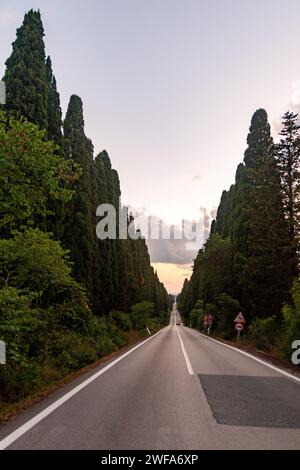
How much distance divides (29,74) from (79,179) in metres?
9.15

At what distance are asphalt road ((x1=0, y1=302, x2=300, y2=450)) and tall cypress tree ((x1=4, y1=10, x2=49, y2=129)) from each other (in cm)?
1230

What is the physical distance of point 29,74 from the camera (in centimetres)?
1931

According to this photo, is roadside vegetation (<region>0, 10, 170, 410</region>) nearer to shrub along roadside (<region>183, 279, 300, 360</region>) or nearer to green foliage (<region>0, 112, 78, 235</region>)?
green foliage (<region>0, 112, 78, 235</region>)

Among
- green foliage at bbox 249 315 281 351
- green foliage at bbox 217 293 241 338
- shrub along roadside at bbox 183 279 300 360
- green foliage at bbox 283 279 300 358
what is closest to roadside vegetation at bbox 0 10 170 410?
green foliage at bbox 283 279 300 358

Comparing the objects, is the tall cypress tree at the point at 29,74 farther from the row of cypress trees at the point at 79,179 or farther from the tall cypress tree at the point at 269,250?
the tall cypress tree at the point at 269,250

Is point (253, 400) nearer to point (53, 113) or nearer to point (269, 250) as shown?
point (269, 250)

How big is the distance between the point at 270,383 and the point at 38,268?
7209 millimetres

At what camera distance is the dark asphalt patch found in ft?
22.6

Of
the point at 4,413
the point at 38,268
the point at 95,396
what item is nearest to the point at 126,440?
the point at 4,413

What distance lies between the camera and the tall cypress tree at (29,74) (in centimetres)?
1855

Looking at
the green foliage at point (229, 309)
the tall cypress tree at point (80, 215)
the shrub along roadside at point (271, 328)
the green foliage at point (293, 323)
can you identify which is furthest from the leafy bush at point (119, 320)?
the green foliage at point (293, 323)

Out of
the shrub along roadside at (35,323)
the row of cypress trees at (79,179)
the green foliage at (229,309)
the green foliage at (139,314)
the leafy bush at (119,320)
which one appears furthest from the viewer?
the green foliage at (139,314)

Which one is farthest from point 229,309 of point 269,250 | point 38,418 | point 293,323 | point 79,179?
point 38,418

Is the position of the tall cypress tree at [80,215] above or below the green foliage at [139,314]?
above
